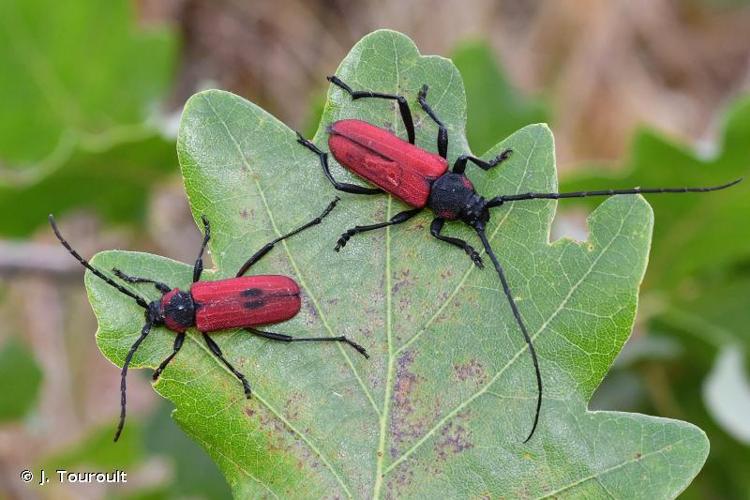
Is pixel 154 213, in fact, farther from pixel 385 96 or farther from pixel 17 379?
pixel 385 96

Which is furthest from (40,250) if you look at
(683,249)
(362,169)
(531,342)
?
(683,249)

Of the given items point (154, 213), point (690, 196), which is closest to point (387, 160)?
point (690, 196)

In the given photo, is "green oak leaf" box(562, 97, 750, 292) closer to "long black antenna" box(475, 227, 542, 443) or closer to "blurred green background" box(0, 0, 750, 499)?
"blurred green background" box(0, 0, 750, 499)

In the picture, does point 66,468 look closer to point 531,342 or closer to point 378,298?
point 378,298

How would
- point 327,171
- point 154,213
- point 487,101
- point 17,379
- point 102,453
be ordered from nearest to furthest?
point 327,171 → point 487,101 → point 17,379 → point 102,453 → point 154,213

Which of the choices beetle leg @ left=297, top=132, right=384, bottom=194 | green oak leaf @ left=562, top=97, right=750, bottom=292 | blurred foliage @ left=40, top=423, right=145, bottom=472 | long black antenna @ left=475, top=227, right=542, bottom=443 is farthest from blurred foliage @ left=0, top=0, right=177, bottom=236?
green oak leaf @ left=562, top=97, right=750, bottom=292
